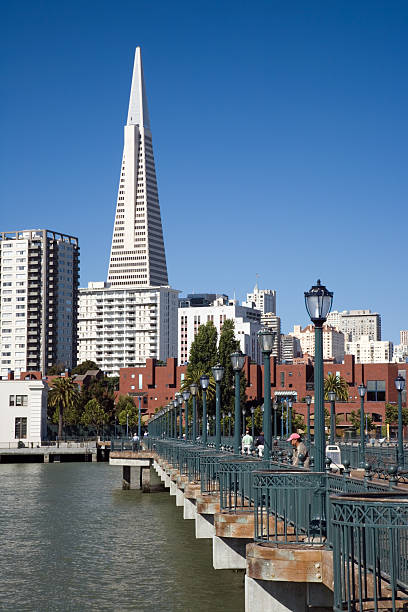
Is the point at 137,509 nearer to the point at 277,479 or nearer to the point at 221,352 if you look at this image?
the point at 277,479

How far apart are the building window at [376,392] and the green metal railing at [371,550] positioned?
135505 mm

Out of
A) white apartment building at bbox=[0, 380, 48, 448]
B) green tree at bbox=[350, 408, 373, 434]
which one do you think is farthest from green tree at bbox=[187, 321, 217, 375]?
green tree at bbox=[350, 408, 373, 434]

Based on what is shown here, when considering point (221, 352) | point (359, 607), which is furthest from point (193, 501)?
point (221, 352)

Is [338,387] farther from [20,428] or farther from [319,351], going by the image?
[319,351]

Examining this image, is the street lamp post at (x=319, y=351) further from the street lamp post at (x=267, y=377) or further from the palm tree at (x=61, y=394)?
the palm tree at (x=61, y=394)

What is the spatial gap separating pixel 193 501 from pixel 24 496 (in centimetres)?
2820

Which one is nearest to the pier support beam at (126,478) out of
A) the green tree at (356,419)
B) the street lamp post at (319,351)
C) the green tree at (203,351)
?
the green tree at (203,351)

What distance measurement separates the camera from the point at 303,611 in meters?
14.8

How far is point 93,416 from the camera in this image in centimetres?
14575

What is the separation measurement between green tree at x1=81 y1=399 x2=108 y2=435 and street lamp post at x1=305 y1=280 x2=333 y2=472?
429ft

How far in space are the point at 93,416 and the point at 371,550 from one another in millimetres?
136295

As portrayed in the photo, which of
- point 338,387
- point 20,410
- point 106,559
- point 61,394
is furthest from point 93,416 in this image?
point 106,559

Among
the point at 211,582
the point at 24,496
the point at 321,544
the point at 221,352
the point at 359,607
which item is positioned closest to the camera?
the point at 359,607

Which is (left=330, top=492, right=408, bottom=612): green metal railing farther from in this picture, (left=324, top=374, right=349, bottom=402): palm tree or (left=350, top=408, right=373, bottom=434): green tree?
(left=350, top=408, right=373, bottom=434): green tree
